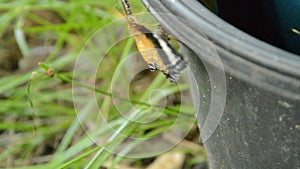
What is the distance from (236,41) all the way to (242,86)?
0.09 m

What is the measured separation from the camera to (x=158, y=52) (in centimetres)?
77

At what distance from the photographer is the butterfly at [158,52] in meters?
0.77

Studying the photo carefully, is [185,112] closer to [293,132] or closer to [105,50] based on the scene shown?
[105,50]

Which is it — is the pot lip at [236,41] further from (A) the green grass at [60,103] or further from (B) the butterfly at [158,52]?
(A) the green grass at [60,103]

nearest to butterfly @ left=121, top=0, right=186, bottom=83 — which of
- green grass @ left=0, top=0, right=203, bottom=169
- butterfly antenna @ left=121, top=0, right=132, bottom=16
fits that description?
butterfly antenna @ left=121, top=0, right=132, bottom=16

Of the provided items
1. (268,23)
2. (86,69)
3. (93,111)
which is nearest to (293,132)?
(268,23)

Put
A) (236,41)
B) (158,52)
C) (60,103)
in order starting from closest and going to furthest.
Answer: (236,41) < (158,52) < (60,103)

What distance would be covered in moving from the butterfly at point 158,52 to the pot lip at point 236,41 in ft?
0.27

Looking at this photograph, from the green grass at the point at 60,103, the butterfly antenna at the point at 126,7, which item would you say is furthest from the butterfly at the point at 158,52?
the green grass at the point at 60,103

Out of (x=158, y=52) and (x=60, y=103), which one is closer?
(x=158, y=52)

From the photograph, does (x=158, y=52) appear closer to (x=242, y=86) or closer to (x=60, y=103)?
(x=242, y=86)

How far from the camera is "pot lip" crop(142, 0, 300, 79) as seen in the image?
594 mm

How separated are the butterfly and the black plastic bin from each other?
0.08ft

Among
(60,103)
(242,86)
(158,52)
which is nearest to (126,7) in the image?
(158,52)
